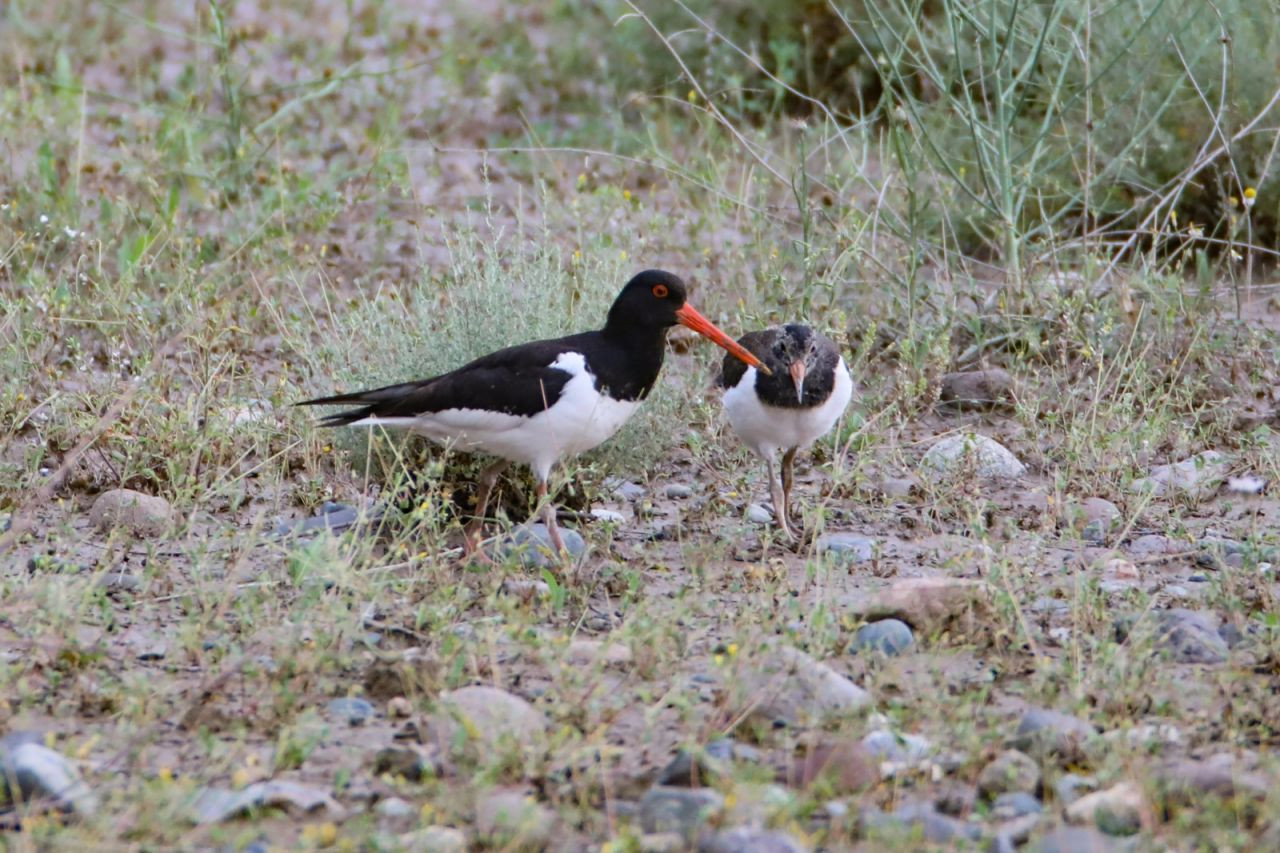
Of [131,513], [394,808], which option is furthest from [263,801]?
[131,513]

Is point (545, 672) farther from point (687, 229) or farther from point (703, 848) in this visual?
point (687, 229)

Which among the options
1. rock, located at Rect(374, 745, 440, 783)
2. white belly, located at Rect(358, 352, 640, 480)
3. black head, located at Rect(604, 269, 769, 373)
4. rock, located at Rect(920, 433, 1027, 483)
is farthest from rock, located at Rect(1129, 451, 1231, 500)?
rock, located at Rect(374, 745, 440, 783)

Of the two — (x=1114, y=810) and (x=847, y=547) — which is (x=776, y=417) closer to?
(x=847, y=547)

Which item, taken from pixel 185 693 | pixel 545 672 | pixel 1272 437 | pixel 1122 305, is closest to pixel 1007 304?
pixel 1122 305

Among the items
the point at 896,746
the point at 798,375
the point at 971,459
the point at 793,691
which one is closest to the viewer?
the point at 896,746

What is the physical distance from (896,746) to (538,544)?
5.41 ft

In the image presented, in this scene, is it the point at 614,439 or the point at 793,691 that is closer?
the point at 793,691

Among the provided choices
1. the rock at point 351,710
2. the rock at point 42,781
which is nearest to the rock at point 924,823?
the rock at point 351,710

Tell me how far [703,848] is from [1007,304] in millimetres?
3867

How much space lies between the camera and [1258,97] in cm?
751

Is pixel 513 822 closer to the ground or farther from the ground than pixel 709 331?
closer to the ground

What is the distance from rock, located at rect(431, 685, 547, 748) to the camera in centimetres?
338

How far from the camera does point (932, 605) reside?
13.6 ft

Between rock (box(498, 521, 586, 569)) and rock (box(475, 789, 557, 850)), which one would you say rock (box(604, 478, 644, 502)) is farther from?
rock (box(475, 789, 557, 850))
